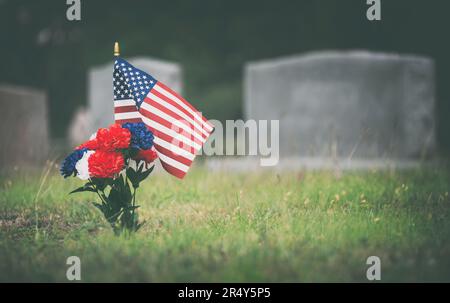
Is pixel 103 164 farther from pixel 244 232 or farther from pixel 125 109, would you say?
pixel 244 232

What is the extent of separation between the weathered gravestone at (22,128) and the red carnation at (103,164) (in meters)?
4.54

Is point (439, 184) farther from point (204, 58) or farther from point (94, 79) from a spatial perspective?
point (204, 58)

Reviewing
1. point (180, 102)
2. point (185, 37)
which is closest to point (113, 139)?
point (180, 102)

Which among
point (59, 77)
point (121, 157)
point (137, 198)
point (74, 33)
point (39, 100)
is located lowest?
point (137, 198)

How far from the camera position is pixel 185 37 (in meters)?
17.3

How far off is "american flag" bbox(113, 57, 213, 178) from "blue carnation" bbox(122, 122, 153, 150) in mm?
254

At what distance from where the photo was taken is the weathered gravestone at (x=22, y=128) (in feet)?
26.1

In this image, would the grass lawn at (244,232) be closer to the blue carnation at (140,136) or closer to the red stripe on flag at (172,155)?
the red stripe on flag at (172,155)

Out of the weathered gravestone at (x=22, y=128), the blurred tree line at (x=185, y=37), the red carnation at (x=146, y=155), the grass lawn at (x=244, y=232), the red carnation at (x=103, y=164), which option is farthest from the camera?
the blurred tree line at (x=185, y=37)

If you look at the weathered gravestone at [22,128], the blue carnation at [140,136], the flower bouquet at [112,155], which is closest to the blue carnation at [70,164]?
the flower bouquet at [112,155]

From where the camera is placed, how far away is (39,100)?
888 centimetres

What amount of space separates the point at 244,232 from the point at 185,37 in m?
14.2
